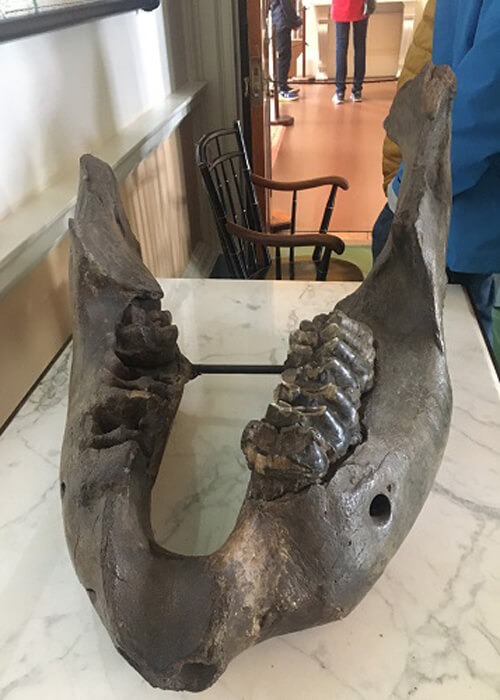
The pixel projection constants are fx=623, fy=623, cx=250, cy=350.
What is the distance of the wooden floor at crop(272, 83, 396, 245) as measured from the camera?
7.97 ft

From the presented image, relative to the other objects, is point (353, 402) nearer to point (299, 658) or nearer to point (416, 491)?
point (416, 491)

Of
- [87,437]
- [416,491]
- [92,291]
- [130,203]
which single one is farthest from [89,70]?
[416,491]

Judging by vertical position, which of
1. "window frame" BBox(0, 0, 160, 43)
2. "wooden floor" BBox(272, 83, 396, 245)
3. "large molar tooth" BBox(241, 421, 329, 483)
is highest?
"window frame" BBox(0, 0, 160, 43)

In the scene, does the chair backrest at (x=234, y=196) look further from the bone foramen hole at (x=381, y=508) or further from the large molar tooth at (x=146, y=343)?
the bone foramen hole at (x=381, y=508)

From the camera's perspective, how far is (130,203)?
1.45 metres

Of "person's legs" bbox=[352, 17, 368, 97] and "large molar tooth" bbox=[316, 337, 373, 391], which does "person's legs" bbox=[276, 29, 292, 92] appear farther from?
"large molar tooth" bbox=[316, 337, 373, 391]

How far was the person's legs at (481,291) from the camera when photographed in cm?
118

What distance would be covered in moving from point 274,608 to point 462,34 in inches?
39.9

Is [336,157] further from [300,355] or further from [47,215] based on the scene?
[300,355]

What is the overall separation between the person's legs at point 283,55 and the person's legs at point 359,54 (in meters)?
0.22

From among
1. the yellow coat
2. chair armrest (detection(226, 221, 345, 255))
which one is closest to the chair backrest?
chair armrest (detection(226, 221, 345, 255))

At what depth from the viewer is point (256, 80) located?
2018mm

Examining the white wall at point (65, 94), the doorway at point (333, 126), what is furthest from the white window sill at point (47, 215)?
the doorway at point (333, 126)

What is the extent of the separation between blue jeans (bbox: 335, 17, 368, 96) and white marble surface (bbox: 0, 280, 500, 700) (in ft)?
4.77
